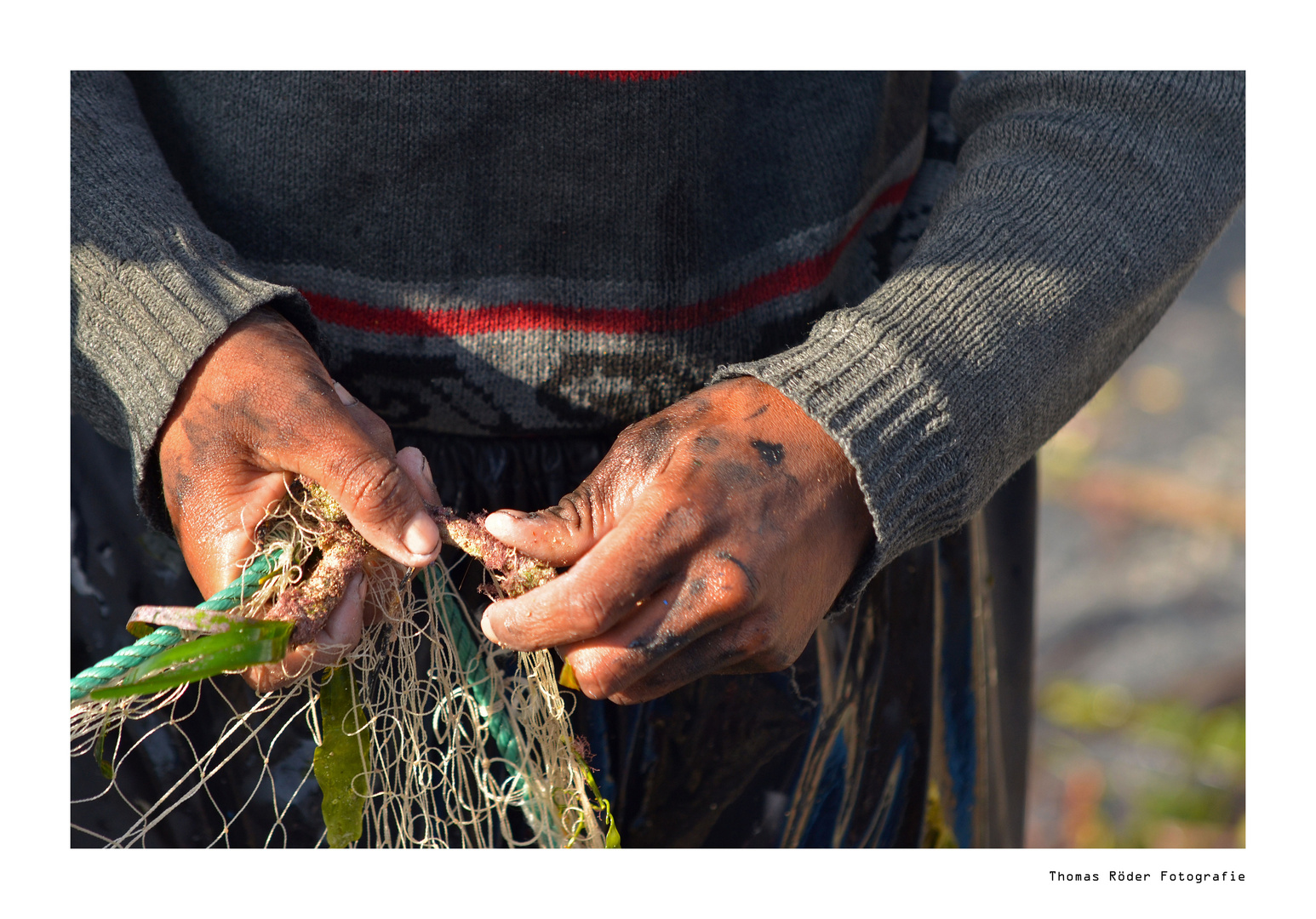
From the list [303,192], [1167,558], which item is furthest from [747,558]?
[1167,558]

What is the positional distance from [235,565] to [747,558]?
69 cm

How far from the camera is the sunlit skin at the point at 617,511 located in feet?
3.62

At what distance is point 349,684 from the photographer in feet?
4.57

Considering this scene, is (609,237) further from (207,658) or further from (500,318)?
(207,658)

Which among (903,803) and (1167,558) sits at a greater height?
(1167,558)

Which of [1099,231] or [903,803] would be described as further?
[903,803]

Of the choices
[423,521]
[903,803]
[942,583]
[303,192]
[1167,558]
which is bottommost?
[903,803]

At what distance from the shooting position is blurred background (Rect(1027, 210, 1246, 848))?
3.27 metres

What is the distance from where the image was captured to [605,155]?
1393 mm

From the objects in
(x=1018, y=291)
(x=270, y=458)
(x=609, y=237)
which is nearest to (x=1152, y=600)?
(x=1018, y=291)


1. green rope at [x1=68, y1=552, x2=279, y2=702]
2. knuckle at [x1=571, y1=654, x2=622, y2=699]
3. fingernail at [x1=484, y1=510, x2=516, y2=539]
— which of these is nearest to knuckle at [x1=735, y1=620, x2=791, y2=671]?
knuckle at [x1=571, y1=654, x2=622, y2=699]

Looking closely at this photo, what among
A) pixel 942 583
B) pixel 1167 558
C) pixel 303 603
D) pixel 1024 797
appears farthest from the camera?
pixel 1167 558

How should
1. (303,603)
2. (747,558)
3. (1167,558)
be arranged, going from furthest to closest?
(1167,558) < (303,603) < (747,558)

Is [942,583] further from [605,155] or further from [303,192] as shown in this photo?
[303,192]
